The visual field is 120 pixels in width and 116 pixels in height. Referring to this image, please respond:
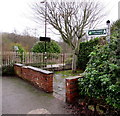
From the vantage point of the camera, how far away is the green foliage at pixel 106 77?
71.7 inches

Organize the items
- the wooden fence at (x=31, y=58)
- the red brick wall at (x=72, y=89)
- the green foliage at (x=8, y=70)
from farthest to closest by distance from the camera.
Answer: the wooden fence at (x=31, y=58), the green foliage at (x=8, y=70), the red brick wall at (x=72, y=89)

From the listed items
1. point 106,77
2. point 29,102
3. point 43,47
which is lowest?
point 29,102

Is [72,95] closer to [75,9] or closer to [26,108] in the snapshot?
[26,108]

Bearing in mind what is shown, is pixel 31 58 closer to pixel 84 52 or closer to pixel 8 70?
pixel 8 70

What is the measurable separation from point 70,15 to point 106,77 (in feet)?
16.5

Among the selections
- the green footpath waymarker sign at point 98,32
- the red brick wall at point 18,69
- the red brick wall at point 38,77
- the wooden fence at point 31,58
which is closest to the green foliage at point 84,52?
the wooden fence at point 31,58

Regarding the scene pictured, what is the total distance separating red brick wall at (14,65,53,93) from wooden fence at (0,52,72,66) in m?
1.41

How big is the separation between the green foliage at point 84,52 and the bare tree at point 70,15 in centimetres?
77

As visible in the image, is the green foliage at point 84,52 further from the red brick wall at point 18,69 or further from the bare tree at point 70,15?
the red brick wall at point 18,69

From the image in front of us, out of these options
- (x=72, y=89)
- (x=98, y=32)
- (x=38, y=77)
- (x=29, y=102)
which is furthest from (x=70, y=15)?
(x=29, y=102)

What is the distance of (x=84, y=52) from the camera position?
715cm

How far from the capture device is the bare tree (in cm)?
596

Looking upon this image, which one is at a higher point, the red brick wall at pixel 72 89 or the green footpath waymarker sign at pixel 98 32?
the green footpath waymarker sign at pixel 98 32

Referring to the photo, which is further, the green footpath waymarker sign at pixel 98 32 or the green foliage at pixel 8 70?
the green foliage at pixel 8 70
